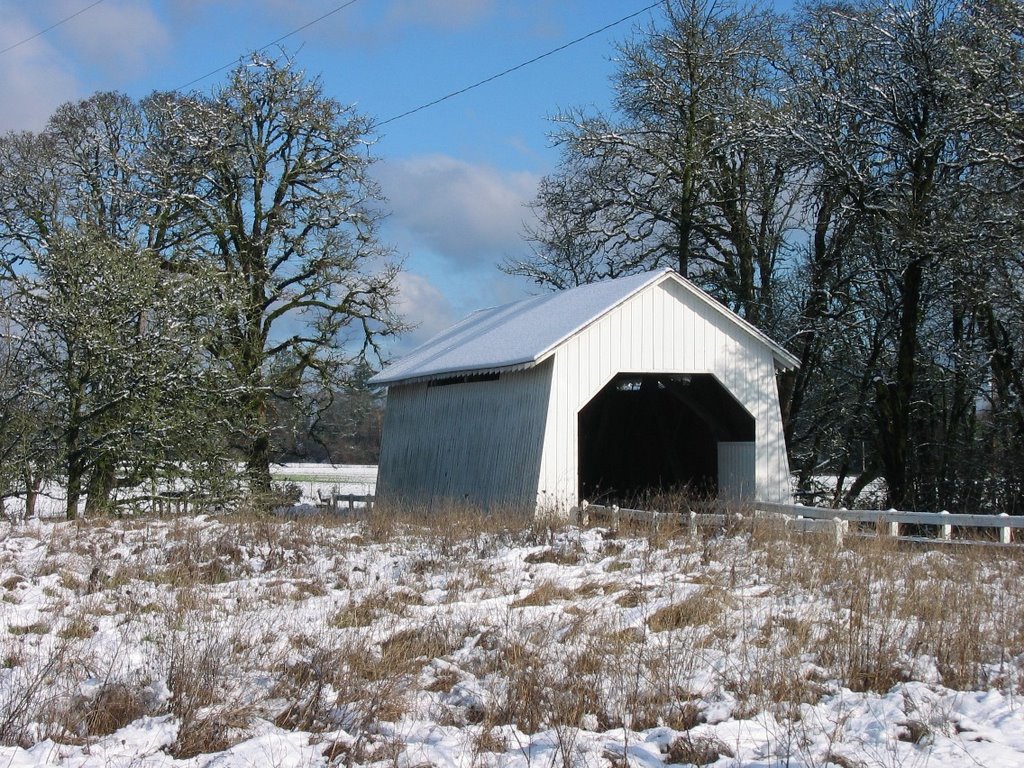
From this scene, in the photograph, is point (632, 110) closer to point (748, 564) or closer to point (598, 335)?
point (598, 335)

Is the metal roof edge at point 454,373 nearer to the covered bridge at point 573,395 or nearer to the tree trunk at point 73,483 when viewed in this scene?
the covered bridge at point 573,395

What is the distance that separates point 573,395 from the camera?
16.3m

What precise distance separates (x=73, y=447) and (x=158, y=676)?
11.7 meters

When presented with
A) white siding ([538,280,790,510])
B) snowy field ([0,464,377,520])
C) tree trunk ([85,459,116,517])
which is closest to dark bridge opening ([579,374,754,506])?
white siding ([538,280,790,510])

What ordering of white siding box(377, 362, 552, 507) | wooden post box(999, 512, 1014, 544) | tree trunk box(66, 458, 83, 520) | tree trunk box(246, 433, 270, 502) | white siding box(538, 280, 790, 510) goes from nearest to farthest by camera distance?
wooden post box(999, 512, 1014, 544) < white siding box(538, 280, 790, 510) < white siding box(377, 362, 552, 507) < tree trunk box(66, 458, 83, 520) < tree trunk box(246, 433, 270, 502)

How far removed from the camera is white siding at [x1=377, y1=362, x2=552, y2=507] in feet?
53.9

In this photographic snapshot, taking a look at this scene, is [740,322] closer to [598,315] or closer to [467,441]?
[598,315]

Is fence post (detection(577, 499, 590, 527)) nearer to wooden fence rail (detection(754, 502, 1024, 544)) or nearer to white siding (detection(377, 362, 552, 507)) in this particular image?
white siding (detection(377, 362, 552, 507))

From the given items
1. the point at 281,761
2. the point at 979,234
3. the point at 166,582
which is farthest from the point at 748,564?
the point at 979,234

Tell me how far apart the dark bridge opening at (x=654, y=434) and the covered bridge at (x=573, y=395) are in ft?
0.16

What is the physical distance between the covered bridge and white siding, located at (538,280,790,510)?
2 cm

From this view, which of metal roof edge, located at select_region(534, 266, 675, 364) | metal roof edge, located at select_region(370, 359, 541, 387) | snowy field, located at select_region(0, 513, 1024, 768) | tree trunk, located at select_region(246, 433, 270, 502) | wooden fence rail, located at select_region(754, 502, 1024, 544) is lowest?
snowy field, located at select_region(0, 513, 1024, 768)

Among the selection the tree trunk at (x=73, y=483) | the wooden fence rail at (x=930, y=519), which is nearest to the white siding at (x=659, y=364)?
the wooden fence rail at (x=930, y=519)

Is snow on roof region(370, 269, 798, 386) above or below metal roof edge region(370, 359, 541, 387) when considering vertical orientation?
above
